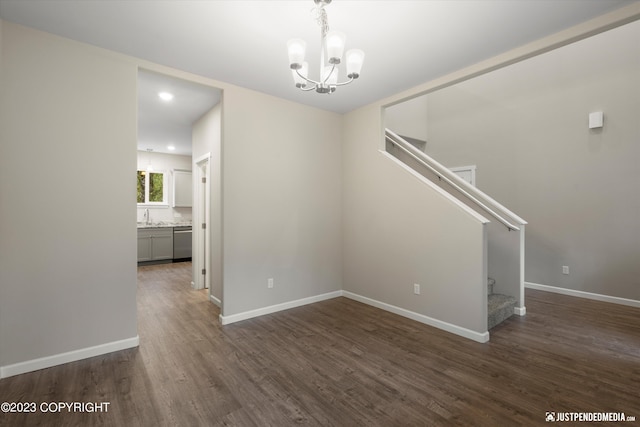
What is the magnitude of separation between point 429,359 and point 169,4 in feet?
11.7

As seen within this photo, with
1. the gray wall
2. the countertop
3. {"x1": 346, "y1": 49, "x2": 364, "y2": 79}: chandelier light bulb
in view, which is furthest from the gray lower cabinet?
the gray wall

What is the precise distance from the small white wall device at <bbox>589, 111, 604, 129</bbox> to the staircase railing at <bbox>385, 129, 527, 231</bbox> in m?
1.88

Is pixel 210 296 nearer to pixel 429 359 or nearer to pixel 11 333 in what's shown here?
pixel 11 333

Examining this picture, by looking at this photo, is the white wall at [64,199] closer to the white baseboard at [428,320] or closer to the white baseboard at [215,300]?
the white baseboard at [215,300]

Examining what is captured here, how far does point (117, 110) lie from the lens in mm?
2859

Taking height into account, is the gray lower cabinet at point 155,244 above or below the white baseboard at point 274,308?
above

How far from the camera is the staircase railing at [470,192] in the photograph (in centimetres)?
384

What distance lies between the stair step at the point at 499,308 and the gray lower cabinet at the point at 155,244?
7027 millimetres

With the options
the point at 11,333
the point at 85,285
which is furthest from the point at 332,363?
the point at 11,333

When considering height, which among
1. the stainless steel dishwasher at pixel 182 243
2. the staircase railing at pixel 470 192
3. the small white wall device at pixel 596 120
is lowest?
the stainless steel dishwasher at pixel 182 243

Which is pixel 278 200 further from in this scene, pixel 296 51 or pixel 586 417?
pixel 586 417

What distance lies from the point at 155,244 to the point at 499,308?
7.22m

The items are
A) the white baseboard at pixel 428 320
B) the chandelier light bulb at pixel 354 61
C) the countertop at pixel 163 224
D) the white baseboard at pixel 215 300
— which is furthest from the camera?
the countertop at pixel 163 224

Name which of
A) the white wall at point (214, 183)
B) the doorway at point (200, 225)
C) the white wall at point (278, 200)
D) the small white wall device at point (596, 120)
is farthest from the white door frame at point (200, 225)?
the small white wall device at point (596, 120)
